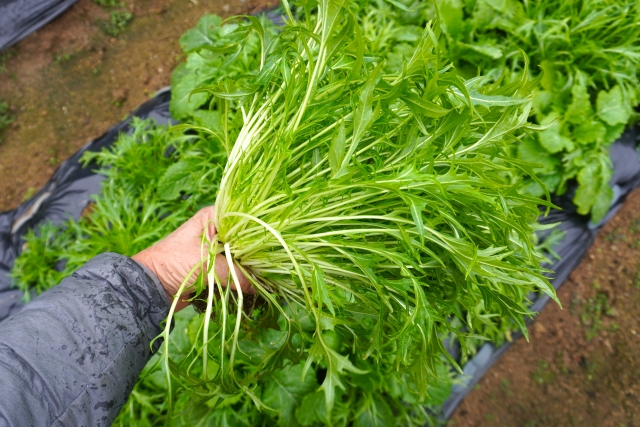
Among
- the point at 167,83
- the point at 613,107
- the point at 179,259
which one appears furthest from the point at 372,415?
the point at 167,83

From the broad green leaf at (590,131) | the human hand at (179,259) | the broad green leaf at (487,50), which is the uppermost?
the human hand at (179,259)

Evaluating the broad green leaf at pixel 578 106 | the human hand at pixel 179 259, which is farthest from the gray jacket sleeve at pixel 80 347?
the broad green leaf at pixel 578 106

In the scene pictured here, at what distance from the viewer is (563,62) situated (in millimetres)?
2262

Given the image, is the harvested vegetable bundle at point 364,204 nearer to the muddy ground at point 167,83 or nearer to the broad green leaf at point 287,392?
the broad green leaf at point 287,392

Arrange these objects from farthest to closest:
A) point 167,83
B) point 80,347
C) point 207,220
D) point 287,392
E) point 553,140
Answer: point 167,83, point 553,140, point 287,392, point 207,220, point 80,347

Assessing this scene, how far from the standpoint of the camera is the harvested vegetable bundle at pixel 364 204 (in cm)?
104

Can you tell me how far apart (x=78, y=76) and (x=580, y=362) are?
3.56m

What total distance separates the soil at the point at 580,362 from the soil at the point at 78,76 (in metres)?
2.68

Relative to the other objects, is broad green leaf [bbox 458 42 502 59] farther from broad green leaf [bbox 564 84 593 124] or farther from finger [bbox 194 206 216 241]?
finger [bbox 194 206 216 241]

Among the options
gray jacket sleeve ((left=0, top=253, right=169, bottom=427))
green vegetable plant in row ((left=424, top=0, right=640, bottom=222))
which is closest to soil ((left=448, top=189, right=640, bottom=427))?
green vegetable plant in row ((left=424, top=0, right=640, bottom=222))

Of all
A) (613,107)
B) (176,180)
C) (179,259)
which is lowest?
(613,107)

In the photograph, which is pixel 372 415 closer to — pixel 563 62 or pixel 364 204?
pixel 364 204

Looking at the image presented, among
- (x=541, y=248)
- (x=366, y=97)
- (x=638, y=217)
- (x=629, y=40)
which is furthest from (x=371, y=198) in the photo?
(x=638, y=217)

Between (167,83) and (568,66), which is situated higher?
(167,83)
